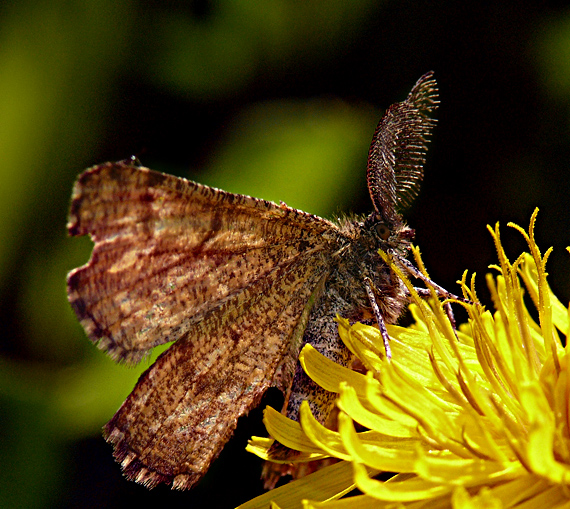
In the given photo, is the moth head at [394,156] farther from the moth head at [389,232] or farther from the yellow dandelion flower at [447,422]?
the yellow dandelion flower at [447,422]

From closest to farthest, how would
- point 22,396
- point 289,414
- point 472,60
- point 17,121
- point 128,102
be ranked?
point 289,414, point 22,396, point 17,121, point 128,102, point 472,60

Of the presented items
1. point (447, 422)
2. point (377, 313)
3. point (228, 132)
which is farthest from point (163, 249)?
point (228, 132)

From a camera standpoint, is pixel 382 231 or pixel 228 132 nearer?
pixel 382 231

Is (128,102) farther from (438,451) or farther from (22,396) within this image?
(438,451)

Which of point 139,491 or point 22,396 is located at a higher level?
point 22,396

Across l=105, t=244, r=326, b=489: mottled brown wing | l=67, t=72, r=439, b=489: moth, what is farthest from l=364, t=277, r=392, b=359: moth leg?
l=105, t=244, r=326, b=489: mottled brown wing

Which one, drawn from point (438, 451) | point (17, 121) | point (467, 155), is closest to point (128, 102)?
point (17, 121)

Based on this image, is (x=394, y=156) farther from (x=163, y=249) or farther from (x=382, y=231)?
(x=163, y=249)

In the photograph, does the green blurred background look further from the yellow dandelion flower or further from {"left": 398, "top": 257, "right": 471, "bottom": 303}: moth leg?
{"left": 398, "top": 257, "right": 471, "bottom": 303}: moth leg
